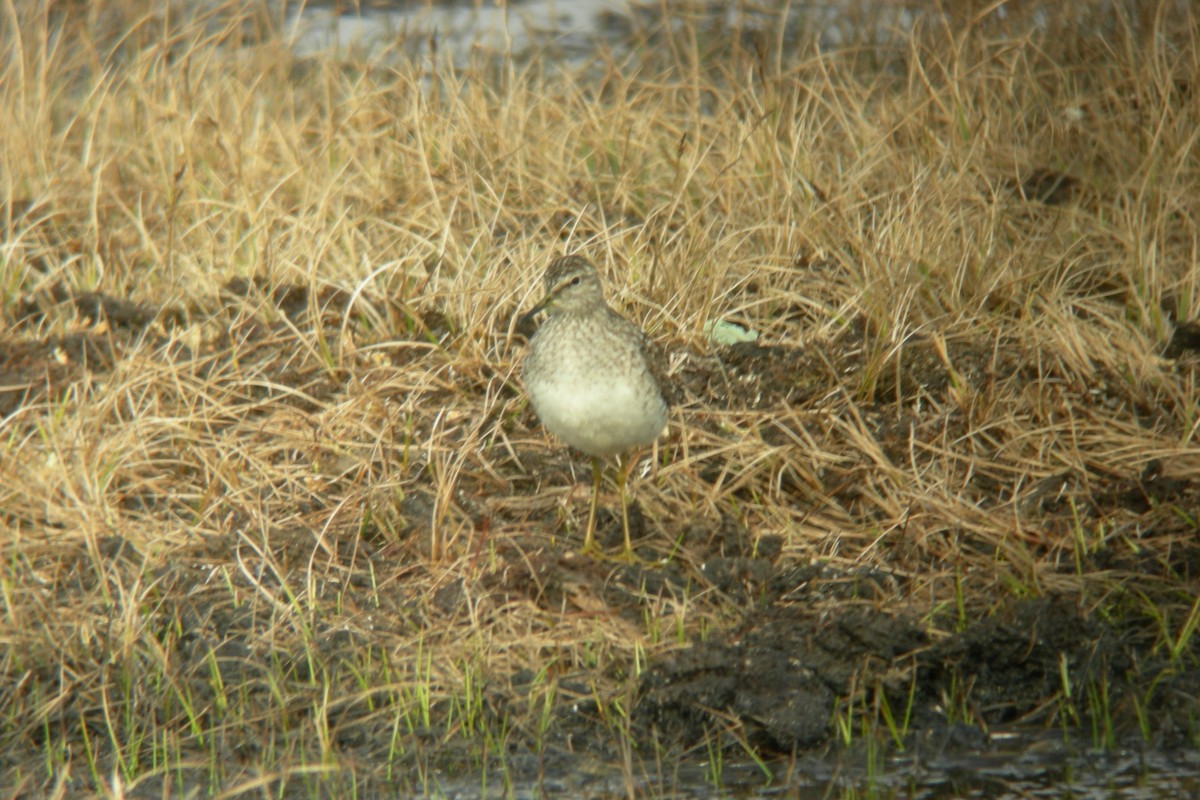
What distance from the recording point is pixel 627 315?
693 cm

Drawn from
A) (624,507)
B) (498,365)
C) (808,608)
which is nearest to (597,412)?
(624,507)

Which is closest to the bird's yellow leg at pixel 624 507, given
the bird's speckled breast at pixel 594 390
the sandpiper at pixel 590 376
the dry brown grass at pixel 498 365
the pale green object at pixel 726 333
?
the sandpiper at pixel 590 376

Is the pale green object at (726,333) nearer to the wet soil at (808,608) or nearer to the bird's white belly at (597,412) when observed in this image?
the wet soil at (808,608)

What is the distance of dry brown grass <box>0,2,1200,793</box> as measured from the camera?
16.7 ft

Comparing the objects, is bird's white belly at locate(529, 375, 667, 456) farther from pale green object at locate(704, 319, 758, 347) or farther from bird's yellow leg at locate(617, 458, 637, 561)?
pale green object at locate(704, 319, 758, 347)

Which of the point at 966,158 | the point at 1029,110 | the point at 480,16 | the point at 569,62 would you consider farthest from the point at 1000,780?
the point at 480,16

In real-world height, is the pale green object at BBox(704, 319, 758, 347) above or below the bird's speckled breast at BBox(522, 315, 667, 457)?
below

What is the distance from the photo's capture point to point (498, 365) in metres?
6.54

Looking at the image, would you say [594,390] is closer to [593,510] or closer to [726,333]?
[593,510]

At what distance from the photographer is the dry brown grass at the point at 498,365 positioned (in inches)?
200

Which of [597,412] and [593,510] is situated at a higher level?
[597,412]

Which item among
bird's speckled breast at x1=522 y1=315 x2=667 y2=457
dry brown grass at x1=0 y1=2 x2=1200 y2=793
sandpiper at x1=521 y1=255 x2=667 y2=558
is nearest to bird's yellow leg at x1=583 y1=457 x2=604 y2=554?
sandpiper at x1=521 y1=255 x2=667 y2=558

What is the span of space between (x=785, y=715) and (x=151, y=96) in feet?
19.2

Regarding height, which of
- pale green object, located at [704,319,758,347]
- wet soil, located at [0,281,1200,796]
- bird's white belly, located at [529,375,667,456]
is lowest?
wet soil, located at [0,281,1200,796]
